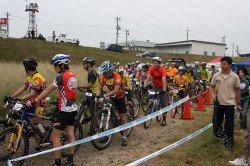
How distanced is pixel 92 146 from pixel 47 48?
3721cm

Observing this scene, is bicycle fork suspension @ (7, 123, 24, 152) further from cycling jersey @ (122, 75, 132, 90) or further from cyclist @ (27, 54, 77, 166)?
cycling jersey @ (122, 75, 132, 90)

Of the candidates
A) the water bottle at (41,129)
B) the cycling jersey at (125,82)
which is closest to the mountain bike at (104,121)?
the water bottle at (41,129)

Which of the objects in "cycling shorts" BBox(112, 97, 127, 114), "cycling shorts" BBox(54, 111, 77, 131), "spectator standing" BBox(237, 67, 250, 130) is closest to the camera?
"cycling shorts" BBox(54, 111, 77, 131)

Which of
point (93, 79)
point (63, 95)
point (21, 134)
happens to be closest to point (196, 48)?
point (93, 79)

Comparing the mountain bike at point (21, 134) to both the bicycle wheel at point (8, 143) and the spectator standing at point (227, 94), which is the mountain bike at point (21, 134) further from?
the spectator standing at point (227, 94)

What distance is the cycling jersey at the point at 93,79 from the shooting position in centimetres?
744

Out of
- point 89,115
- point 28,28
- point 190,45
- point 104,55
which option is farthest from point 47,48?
point 190,45

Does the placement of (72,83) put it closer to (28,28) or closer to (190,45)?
(28,28)

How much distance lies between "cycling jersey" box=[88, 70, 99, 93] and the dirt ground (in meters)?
1.23

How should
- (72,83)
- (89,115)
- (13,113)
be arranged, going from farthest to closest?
1. (89,115)
2. (13,113)
3. (72,83)

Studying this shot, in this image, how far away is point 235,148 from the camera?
6.33 metres

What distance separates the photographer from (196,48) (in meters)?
87.6

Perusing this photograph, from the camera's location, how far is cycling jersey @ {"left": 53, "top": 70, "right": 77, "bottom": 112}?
486cm

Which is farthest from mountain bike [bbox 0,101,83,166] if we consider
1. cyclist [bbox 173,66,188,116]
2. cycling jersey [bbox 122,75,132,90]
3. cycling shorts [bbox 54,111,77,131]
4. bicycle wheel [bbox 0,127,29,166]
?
cyclist [bbox 173,66,188,116]
